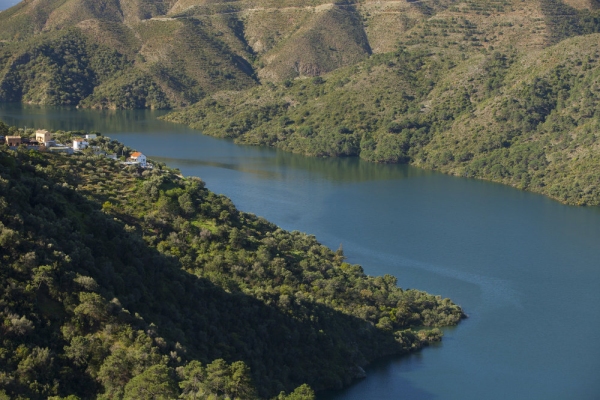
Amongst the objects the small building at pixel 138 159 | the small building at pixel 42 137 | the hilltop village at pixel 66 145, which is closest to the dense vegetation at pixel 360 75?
the small building at pixel 138 159

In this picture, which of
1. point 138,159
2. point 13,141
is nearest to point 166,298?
point 13,141

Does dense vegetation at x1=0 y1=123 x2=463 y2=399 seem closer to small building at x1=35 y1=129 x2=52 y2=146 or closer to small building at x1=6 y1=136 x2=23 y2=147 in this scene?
small building at x1=6 y1=136 x2=23 y2=147

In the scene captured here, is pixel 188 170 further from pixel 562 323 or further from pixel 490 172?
pixel 562 323

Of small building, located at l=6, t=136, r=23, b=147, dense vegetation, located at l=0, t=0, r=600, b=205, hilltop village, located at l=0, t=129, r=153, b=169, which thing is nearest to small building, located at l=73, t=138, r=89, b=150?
hilltop village, located at l=0, t=129, r=153, b=169

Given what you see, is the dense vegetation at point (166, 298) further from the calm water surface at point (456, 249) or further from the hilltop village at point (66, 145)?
the calm water surface at point (456, 249)

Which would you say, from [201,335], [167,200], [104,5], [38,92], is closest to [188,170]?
[167,200]

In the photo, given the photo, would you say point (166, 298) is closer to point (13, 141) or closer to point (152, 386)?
point (152, 386)
